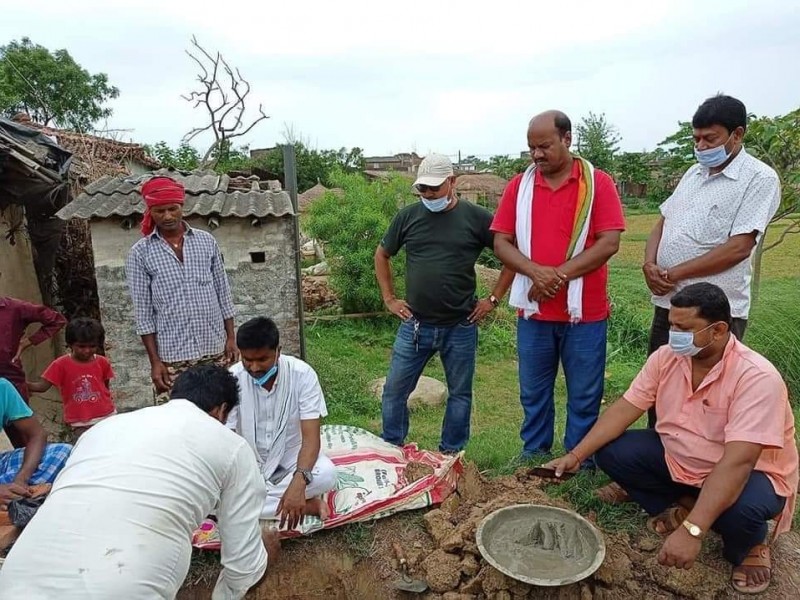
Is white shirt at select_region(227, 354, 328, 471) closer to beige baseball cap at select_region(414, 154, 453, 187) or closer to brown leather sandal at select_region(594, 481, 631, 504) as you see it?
beige baseball cap at select_region(414, 154, 453, 187)

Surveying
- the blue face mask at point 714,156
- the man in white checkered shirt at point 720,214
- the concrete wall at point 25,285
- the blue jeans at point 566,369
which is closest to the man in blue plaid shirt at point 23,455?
the concrete wall at point 25,285

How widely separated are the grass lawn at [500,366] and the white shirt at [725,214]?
1.35 metres

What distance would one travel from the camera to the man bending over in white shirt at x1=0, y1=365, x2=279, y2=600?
180cm

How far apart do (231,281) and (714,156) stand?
4176mm

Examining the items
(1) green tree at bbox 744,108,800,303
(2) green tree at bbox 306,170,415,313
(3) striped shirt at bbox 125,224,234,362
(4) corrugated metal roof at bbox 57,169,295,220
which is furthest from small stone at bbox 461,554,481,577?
(2) green tree at bbox 306,170,415,313

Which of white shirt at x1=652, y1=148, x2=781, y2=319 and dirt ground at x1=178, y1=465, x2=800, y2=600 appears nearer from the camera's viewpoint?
dirt ground at x1=178, y1=465, x2=800, y2=600

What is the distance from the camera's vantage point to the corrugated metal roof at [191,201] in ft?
16.5

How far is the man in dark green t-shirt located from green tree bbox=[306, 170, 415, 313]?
5.55 metres

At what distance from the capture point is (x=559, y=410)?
601cm

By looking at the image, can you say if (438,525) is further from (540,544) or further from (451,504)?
(540,544)

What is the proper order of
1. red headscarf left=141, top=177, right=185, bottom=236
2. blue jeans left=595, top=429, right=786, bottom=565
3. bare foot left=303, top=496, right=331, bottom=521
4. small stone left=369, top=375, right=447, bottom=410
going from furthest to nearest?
small stone left=369, top=375, right=447, bottom=410
red headscarf left=141, top=177, right=185, bottom=236
bare foot left=303, top=496, right=331, bottom=521
blue jeans left=595, top=429, right=786, bottom=565

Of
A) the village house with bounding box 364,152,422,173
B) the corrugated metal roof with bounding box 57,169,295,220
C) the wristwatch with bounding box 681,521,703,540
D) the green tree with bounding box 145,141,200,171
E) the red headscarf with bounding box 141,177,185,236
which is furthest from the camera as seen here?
the village house with bounding box 364,152,422,173

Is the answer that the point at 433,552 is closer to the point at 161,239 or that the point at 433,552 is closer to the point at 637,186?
the point at 161,239

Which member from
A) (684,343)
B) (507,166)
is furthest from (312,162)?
(684,343)
